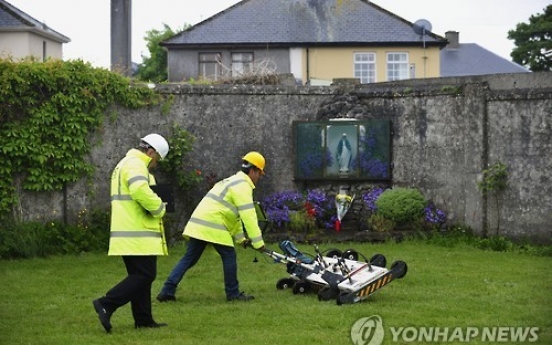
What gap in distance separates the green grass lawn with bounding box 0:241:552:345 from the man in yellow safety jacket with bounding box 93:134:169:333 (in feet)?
0.95

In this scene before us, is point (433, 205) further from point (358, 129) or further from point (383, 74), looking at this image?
→ point (383, 74)

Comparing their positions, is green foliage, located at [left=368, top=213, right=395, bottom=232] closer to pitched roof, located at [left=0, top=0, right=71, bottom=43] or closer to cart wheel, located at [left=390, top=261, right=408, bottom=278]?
cart wheel, located at [left=390, top=261, right=408, bottom=278]

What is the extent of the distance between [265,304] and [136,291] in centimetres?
200

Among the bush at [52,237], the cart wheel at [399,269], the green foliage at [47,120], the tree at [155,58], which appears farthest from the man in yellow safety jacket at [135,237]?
the tree at [155,58]

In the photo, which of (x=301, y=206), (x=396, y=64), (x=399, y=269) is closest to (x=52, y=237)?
(x=301, y=206)

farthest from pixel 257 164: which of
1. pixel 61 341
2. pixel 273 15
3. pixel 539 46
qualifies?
pixel 539 46

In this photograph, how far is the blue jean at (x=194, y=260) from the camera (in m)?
12.6

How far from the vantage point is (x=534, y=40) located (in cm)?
5028

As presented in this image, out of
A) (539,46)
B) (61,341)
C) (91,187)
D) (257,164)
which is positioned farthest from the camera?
(539,46)

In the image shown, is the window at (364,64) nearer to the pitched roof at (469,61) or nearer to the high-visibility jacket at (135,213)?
the pitched roof at (469,61)

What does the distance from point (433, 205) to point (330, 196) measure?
1.89 meters

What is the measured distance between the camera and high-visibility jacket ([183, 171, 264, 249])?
12.6 meters

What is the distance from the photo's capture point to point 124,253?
428 inches

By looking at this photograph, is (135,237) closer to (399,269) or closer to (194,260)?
(194,260)
